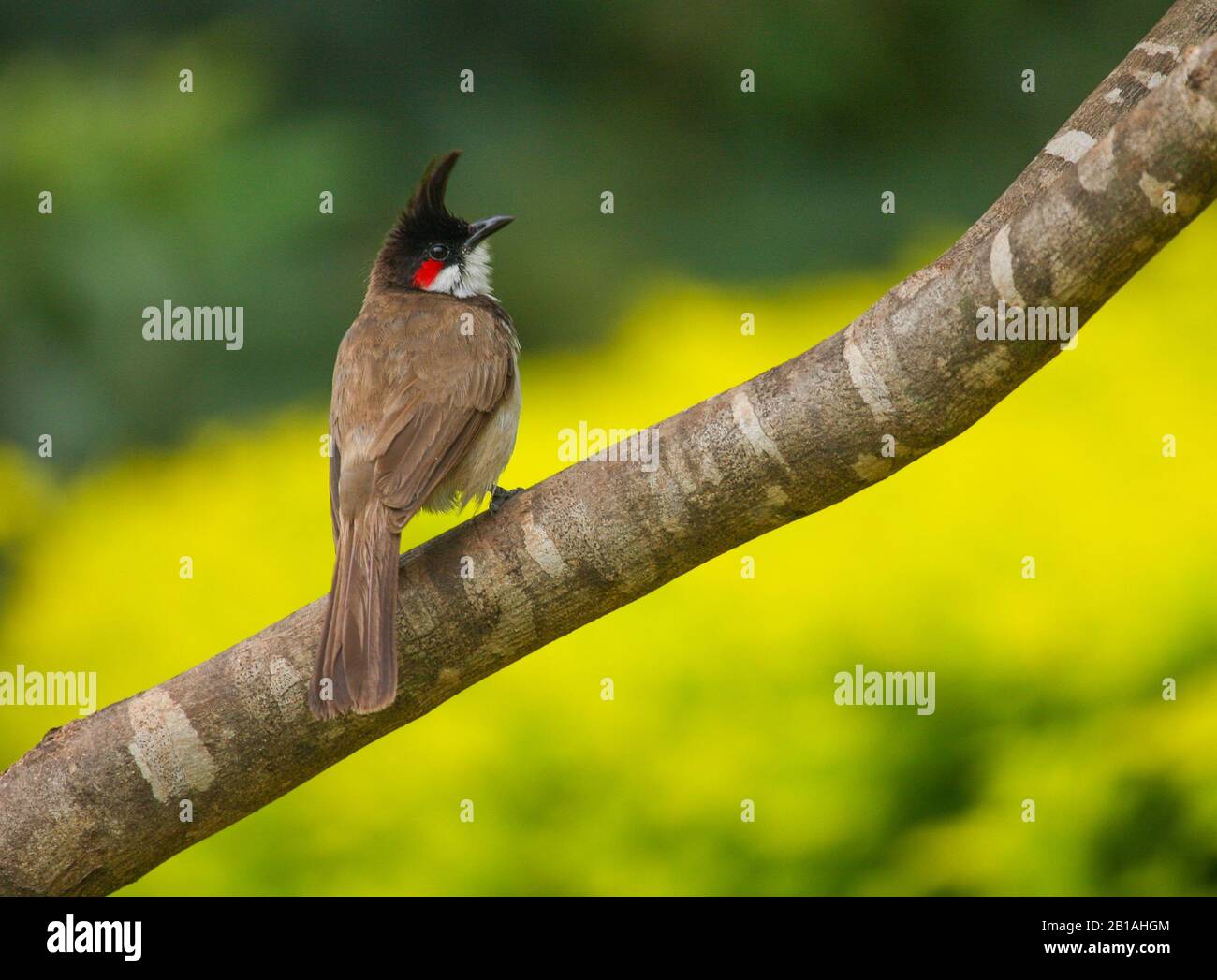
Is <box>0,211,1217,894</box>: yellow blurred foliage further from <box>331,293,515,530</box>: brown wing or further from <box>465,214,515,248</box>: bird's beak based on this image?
<box>331,293,515,530</box>: brown wing

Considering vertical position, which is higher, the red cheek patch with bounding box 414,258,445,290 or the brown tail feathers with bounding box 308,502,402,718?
the red cheek patch with bounding box 414,258,445,290

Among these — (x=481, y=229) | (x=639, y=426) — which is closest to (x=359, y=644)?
(x=481, y=229)

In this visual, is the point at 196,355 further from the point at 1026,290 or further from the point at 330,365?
the point at 1026,290

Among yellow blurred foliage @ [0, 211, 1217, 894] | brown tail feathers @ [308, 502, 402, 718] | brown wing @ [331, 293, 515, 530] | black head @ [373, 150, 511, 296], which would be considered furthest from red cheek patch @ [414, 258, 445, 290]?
brown tail feathers @ [308, 502, 402, 718]

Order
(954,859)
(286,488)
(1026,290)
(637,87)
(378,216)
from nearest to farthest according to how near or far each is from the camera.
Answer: (1026,290)
(954,859)
(286,488)
(378,216)
(637,87)

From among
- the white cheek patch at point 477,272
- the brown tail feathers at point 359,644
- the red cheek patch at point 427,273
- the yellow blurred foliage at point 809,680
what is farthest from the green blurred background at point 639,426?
the brown tail feathers at point 359,644

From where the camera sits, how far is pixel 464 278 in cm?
374

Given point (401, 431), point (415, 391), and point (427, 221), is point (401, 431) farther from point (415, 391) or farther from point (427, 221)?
point (427, 221)

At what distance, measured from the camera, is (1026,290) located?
2.12 meters

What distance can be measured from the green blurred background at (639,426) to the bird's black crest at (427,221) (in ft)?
3.08

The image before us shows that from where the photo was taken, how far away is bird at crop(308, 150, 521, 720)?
8.04 feet

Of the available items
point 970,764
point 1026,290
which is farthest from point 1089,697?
point 1026,290

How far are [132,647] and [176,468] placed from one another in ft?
2.42

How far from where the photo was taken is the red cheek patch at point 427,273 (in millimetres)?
3717
